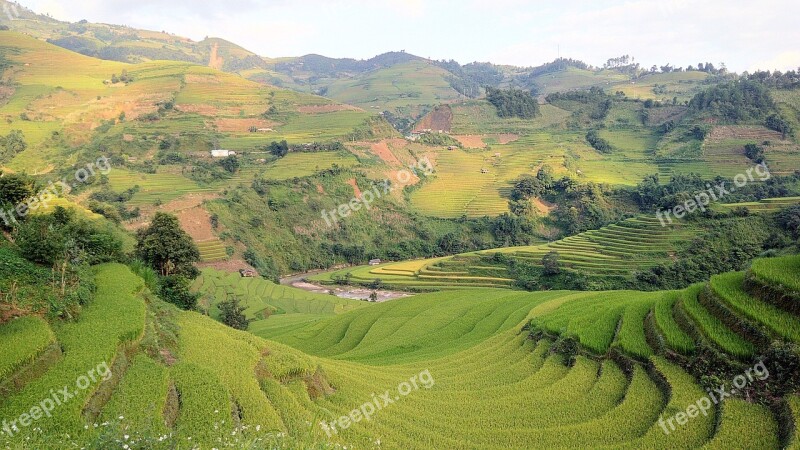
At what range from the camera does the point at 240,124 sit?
75062mm

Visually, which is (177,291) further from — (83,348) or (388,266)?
(388,266)

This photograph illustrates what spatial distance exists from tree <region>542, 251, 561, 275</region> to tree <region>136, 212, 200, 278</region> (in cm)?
2816

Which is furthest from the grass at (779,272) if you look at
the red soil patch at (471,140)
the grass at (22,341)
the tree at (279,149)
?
the red soil patch at (471,140)

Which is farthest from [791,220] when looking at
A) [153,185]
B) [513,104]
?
[513,104]

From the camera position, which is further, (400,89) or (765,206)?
(400,89)

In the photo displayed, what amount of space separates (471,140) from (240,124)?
122ft

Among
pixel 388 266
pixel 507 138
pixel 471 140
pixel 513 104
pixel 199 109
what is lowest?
pixel 388 266

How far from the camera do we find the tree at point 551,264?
39531mm

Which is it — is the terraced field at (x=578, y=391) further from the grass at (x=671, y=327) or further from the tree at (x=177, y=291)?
the tree at (x=177, y=291)

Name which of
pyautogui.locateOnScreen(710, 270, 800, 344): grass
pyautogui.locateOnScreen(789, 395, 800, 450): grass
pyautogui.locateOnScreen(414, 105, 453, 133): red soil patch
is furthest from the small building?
pyautogui.locateOnScreen(789, 395, 800, 450): grass

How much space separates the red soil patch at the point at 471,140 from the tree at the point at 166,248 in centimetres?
6563

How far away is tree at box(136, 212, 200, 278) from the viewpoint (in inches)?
770

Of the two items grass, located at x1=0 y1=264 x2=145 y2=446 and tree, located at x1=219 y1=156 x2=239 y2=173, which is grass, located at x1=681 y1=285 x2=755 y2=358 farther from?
tree, located at x1=219 y1=156 x2=239 y2=173

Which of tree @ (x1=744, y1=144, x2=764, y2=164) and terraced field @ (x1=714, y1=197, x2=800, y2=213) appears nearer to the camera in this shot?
terraced field @ (x1=714, y1=197, x2=800, y2=213)
